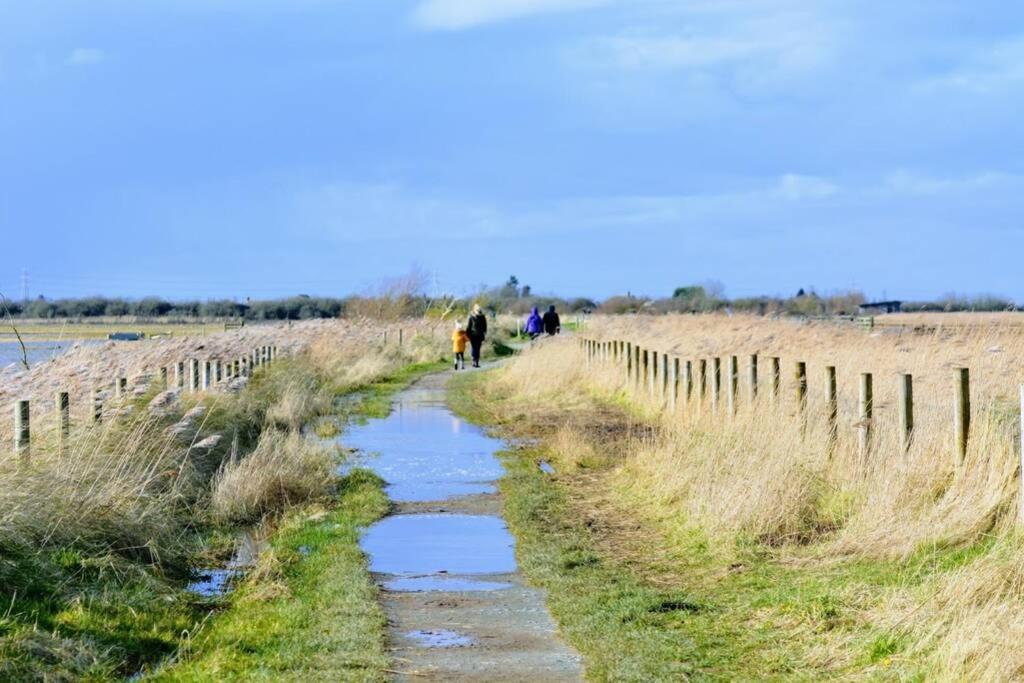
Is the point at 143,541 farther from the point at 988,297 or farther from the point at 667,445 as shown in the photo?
the point at 988,297

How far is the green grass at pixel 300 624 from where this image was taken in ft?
26.5

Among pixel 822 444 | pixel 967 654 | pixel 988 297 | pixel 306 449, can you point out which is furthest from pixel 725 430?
pixel 988 297

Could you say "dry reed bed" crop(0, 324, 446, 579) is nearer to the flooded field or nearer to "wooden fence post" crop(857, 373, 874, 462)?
the flooded field

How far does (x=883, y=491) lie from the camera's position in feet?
35.9

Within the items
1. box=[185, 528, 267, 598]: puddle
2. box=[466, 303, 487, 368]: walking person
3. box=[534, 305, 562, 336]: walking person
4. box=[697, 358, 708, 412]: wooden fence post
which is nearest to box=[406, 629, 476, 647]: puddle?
box=[185, 528, 267, 598]: puddle

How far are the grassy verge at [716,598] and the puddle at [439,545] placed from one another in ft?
0.75

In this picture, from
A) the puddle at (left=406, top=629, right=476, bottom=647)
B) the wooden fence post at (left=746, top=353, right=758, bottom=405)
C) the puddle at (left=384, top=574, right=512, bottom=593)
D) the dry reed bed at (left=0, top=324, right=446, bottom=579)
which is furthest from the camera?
the wooden fence post at (left=746, top=353, right=758, bottom=405)

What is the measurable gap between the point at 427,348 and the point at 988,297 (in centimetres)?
2279

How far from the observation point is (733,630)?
884 cm

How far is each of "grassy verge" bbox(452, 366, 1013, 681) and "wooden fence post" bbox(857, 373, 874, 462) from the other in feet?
6.09

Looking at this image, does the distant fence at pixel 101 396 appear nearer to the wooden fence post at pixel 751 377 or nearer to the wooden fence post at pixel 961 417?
the wooden fence post at pixel 751 377

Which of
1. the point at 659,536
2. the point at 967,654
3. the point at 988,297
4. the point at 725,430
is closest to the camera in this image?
the point at 967,654

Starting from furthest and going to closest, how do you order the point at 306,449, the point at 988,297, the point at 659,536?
the point at 988,297
the point at 306,449
the point at 659,536

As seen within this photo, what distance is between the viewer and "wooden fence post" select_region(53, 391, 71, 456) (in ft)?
41.4
